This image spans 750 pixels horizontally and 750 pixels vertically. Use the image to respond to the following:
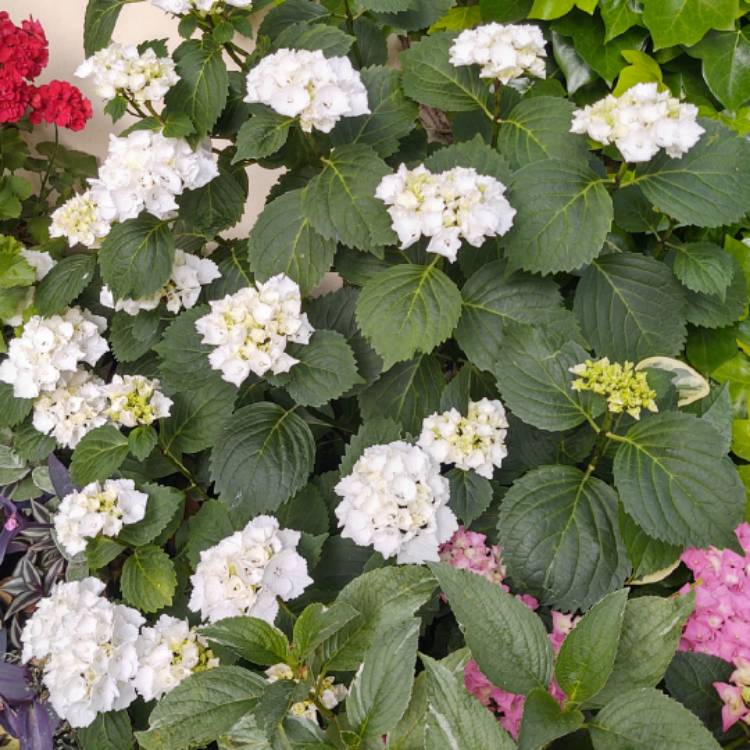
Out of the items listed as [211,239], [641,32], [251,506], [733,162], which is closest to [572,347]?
[733,162]

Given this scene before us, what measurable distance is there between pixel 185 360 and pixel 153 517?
218mm

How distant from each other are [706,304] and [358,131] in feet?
1.86

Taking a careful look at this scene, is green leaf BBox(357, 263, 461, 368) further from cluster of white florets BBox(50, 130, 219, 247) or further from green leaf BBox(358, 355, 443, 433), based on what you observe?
cluster of white florets BBox(50, 130, 219, 247)

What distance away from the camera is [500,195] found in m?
1.02

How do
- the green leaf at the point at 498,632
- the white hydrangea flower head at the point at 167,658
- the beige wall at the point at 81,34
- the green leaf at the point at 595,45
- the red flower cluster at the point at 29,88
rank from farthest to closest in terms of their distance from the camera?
1. the beige wall at the point at 81,34
2. the red flower cluster at the point at 29,88
3. the green leaf at the point at 595,45
4. the white hydrangea flower head at the point at 167,658
5. the green leaf at the point at 498,632

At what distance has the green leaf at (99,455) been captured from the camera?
1.14 meters

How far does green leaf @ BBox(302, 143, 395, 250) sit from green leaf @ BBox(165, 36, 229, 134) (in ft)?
0.65

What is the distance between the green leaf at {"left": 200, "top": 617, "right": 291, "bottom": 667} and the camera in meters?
0.80

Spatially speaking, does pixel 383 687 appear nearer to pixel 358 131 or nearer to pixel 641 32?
pixel 358 131

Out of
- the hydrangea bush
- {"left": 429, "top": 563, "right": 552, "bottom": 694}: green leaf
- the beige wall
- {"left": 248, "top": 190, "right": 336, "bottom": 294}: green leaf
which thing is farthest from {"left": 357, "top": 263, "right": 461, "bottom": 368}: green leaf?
the beige wall

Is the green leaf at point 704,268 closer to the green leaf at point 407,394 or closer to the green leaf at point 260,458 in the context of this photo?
the green leaf at point 407,394

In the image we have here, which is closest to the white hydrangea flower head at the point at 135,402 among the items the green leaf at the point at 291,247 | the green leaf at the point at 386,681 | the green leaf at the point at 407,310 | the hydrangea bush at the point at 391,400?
the hydrangea bush at the point at 391,400

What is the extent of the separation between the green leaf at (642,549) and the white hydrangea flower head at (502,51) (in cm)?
58

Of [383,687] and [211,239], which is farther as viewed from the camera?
[211,239]
